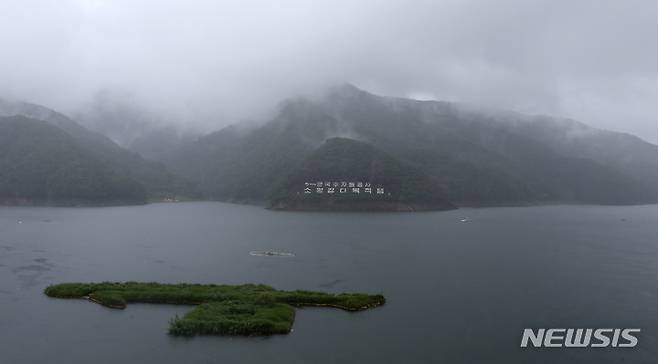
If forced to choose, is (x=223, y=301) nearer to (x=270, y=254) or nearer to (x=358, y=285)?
(x=358, y=285)

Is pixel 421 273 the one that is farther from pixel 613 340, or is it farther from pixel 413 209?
pixel 413 209

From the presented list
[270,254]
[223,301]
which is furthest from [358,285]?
[270,254]

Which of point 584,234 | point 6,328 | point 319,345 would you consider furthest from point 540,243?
point 6,328

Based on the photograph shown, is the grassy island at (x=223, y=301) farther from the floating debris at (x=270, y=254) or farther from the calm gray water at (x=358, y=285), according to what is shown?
the floating debris at (x=270, y=254)

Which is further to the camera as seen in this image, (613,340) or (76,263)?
(76,263)

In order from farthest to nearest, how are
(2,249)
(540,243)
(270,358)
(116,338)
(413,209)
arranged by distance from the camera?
(413,209) < (540,243) < (2,249) < (116,338) < (270,358)

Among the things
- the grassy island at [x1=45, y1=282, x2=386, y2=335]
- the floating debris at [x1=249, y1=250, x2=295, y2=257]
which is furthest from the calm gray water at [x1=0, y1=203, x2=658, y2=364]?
the floating debris at [x1=249, y1=250, x2=295, y2=257]

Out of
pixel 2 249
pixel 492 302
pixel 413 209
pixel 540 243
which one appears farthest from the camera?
pixel 413 209

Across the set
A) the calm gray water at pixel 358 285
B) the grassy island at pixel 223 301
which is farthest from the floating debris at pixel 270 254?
the grassy island at pixel 223 301
